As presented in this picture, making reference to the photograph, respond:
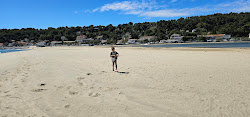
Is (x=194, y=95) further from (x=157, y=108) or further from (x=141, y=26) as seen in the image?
(x=141, y=26)

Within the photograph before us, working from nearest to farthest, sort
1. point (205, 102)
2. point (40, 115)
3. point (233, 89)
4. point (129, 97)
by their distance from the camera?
Result: 1. point (40, 115)
2. point (205, 102)
3. point (129, 97)
4. point (233, 89)

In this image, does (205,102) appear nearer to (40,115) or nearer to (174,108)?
(174,108)

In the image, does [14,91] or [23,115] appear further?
[14,91]

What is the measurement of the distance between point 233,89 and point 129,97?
324cm

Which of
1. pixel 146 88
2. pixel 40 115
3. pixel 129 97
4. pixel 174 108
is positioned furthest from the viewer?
pixel 146 88

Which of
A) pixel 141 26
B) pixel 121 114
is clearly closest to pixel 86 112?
pixel 121 114

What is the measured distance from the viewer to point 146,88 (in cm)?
536

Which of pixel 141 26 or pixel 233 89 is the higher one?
pixel 141 26

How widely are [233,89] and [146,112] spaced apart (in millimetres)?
3181

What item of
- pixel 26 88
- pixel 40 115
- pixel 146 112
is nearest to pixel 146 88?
pixel 146 112

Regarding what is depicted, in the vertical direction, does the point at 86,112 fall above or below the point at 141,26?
below

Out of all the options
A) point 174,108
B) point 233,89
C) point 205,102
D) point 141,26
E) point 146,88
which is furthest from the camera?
point 141,26

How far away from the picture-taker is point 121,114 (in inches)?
138

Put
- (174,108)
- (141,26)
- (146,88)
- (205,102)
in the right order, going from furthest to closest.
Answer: (141,26), (146,88), (205,102), (174,108)
